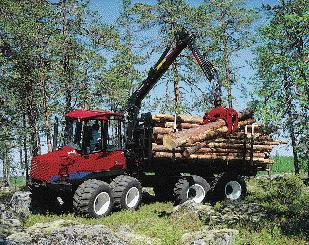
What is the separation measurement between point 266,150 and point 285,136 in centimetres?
383

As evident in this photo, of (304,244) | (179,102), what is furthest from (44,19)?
(304,244)

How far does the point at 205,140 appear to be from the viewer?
11.0 metres

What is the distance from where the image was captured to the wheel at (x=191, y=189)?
14.4 meters

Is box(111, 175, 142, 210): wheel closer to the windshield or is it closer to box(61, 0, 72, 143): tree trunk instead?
the windshield

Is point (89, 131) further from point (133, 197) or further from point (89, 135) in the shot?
point (133, 197)

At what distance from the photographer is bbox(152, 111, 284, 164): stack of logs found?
33.9 ft

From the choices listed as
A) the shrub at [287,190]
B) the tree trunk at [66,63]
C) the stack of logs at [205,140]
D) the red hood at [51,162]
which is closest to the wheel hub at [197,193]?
the stack of logs at [205,140]

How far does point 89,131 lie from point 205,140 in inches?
178

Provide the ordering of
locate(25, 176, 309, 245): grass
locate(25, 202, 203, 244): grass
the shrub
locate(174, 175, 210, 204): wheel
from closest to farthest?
locate(25, 176, 309, 245): grass → locate(25, 202, 203, 244): grass → locate(174, 175, 210, 204): wheel → the shrub

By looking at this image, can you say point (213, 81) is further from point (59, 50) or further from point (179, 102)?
point (59, 50)

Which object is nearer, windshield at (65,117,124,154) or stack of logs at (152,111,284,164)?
stack of logs at (152,111,284,164)

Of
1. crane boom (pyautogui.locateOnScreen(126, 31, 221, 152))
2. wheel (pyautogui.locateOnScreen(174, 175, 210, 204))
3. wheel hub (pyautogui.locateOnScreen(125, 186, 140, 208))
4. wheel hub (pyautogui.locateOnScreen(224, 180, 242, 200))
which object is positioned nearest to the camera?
wheel hub (pyautogui.locateOnScreen(125, 186, 140, 208))

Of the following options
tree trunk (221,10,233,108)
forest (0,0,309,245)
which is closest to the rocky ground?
forest (0,0,309,245)

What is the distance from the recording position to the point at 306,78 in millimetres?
16031
